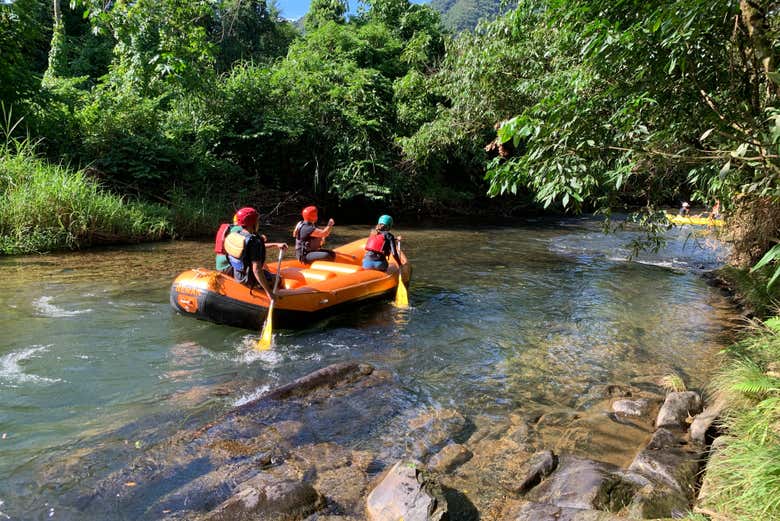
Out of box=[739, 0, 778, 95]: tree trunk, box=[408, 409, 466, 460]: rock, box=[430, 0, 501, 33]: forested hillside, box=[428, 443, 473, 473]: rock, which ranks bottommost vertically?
box=[408, 409, 466, 460]: rock

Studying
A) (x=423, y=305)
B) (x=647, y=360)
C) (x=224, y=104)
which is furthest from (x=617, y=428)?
(x=224, y=104)

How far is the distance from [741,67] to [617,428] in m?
2.72

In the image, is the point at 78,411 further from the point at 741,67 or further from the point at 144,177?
the point at 144,177

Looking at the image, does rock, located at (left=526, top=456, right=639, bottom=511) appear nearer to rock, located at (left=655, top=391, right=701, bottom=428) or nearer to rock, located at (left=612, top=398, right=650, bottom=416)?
rock, located at (left=655, top=391, right=701, bottom=428)

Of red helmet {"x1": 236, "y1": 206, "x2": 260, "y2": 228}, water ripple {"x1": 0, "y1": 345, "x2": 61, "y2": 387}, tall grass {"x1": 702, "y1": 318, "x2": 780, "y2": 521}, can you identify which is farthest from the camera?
red helmet {"x1": 236, "y1": 206, "x2": 260, "y2": 228}

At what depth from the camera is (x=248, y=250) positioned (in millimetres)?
5488

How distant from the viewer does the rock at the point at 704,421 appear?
334 centimetres

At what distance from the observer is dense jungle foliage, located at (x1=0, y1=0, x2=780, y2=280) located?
3.61 m

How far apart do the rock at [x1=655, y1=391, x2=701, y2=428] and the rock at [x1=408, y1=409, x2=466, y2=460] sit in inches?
54.6

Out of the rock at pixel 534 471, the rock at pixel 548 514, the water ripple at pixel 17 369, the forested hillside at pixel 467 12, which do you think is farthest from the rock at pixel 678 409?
the forested hillside at pixel 467 12

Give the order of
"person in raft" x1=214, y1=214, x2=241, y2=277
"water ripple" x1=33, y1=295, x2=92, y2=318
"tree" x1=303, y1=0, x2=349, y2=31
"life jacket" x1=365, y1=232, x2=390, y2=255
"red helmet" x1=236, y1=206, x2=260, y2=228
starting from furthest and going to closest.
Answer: "tree" x1=303, y1=0, x2=349, y2=31
"life jacket" x1=365, y1=232, x2=390, y2=255
"water ripple" x1=33, y1=295, x2=92, y2=318
"person in raft" x1=214, y1=214, x2=241, y2=277
"red helmet" x1=236, y1=206, x2=260, y2=228

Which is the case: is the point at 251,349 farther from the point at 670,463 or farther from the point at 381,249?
the point at 670,463

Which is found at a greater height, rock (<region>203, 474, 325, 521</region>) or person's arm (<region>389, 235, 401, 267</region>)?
person's arm (<region>389, 235, 401, 267</region>)

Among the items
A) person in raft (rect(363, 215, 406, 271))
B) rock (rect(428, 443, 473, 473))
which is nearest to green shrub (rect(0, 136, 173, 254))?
person in raft (rect(363, 215, 406, 271))
